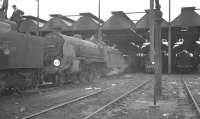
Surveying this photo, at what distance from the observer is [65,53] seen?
60.1 ft

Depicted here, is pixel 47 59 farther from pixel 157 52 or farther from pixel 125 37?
pixel 125 37

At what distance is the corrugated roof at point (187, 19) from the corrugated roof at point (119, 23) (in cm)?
559

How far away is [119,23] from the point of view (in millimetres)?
40844

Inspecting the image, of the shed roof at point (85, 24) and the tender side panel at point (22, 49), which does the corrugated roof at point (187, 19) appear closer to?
the shed roof at point (85, 24)

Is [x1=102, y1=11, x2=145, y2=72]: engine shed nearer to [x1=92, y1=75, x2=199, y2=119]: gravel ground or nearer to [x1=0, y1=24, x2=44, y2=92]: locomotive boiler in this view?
[x1=0, y1=24, x2=44, y2=92]: locomotive boiler

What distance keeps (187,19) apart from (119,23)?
331 inches

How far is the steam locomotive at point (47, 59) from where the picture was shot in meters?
11.5

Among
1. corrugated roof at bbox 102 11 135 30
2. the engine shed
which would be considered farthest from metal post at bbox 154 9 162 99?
corrugated roof at bbox 102 11 135 30

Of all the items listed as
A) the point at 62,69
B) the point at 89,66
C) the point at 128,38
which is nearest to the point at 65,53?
Answer: the point at 62,69

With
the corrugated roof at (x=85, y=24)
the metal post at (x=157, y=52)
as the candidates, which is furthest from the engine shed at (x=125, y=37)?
the metal post at (x=157, y=52)

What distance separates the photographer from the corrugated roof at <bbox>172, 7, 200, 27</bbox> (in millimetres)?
37875

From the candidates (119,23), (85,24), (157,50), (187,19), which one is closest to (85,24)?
(85,24)

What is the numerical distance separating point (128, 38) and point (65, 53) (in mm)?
27354

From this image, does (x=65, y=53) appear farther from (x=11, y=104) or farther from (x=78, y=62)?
(x=11, y=104)
